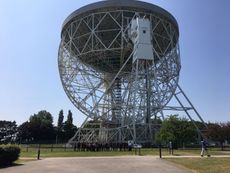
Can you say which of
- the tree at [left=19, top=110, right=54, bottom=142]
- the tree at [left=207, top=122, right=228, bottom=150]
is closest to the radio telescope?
the tree at [left=207, top=122, right=228, bottom=150]

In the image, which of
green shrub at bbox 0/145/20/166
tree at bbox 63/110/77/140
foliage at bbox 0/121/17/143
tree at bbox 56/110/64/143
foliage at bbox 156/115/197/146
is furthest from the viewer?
foliage at bbox 0/121/17/143

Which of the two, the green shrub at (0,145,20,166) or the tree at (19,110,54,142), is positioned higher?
the tree at (19,110,54,142)

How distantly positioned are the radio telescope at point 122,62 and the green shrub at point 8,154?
26536 millimetres

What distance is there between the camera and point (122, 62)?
56.4 metres

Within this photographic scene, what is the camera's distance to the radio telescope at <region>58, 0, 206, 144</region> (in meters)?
50.9

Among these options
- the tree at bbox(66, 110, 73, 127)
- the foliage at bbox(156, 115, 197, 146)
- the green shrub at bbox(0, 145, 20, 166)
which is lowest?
the green shrub at bbox(0, 145, 20, 166)

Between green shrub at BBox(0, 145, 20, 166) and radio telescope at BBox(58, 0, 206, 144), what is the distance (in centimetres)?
2654

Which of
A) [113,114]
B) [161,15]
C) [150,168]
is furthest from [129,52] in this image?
[150,168]

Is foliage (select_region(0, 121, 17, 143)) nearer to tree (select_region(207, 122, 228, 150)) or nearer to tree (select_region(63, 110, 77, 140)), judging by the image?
tree (select_region(63, 110, 77, 140))

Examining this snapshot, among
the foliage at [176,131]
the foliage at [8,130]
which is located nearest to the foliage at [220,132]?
the foliage at [176,131]

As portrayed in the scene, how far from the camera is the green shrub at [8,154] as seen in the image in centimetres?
2043

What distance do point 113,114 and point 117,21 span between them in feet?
51.4

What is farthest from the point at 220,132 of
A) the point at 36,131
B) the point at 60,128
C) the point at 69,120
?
the point at 69,120

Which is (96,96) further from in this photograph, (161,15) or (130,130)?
(161,15)
